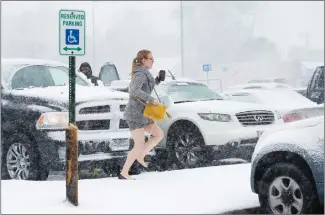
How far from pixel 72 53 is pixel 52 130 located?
207cm

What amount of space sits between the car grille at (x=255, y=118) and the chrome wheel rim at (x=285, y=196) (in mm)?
4176

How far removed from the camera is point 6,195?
7.30 m

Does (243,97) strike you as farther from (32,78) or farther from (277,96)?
(32,78)

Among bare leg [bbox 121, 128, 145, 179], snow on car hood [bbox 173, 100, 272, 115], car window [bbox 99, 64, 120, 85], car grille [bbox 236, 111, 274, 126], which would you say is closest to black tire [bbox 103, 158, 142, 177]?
bare leg [bbox 121, 128, 145, 179]

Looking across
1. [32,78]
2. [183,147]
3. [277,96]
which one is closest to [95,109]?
[32,78]

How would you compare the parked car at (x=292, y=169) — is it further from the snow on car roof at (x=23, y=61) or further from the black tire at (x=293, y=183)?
the snow on car roof at (x=23, y=61)

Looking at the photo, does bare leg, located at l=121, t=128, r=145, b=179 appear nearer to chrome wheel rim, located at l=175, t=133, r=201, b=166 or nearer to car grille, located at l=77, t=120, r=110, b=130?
car grille, located at l=77, t=120, r=110, b=130

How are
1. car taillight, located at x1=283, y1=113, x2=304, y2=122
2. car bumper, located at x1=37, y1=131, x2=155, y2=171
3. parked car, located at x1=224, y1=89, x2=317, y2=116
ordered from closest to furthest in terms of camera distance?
car bumper, located at x1=37, y1=131, x2=155, y2=171
car taillight, located at x1=283, y1=113, x2=304, y2=122
parked car, located at x1=224, y1=89, x2=317, y2=116

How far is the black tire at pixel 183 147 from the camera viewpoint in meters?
10.2

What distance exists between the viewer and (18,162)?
880 centimetres

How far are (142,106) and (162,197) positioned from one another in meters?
1.63

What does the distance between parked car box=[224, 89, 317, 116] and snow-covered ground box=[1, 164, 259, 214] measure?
2.60 metres

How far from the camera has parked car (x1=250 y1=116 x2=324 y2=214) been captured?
6.01 meters

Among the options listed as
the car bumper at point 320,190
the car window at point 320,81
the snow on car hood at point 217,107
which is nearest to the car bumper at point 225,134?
the snow on car hood at point 217,107
